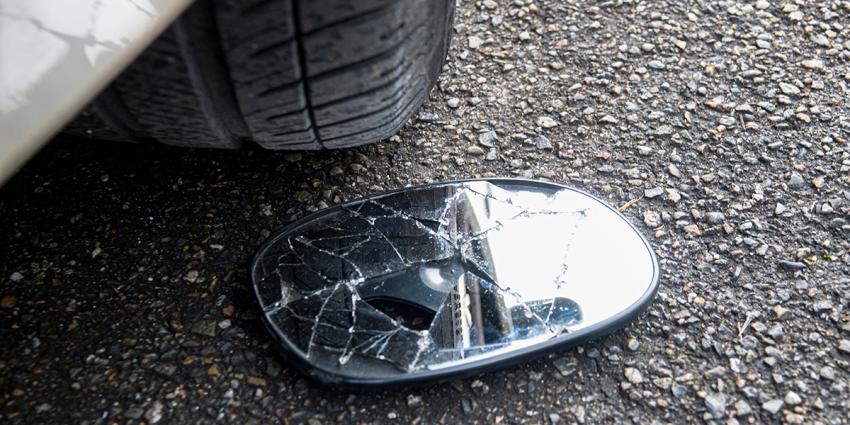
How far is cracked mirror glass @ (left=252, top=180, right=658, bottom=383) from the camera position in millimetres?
1427

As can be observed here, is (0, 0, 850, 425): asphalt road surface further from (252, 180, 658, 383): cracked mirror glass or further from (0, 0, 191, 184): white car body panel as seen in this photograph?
(0, 0, 191, 184): white car body panel

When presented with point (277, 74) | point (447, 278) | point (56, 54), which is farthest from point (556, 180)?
point (56, 54)

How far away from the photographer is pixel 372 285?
1.53m

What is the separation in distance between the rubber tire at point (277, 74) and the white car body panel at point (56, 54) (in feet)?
0.26

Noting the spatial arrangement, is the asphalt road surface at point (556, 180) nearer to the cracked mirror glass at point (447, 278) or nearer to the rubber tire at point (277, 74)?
the cracked mirror glass at point (447, 278)

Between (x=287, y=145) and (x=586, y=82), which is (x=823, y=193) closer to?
(x=586, y=82)

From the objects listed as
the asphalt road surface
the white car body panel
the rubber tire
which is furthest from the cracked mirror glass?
the white car body panel

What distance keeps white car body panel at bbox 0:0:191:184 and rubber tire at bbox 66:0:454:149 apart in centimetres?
8

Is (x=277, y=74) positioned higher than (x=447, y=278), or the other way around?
(x=277, y=74)

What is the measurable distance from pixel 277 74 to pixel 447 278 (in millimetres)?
547

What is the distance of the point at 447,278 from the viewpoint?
1554 millimetres

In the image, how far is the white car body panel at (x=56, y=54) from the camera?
3.49 ft

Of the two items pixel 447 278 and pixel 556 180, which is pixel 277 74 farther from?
pixel 556 180

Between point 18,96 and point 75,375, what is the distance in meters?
0.59
